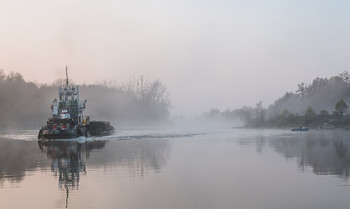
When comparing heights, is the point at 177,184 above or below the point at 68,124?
below

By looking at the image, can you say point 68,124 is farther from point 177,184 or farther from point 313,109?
point 313,109

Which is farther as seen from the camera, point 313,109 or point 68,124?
point 313,109

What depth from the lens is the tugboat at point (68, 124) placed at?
55.7 meters

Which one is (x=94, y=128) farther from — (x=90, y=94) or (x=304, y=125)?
(x=90, y=94)

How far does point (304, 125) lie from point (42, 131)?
76543 millimetres

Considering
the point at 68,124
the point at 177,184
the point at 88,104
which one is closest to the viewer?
the point at 177,184

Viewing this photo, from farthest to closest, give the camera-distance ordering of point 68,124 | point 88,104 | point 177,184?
point 88,104, point 68,124, point 177,184

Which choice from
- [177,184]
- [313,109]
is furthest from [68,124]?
[313,109]

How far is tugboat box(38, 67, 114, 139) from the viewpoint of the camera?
55719 millimetres

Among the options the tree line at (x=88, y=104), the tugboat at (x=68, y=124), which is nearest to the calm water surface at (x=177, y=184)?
the tugboat at (x=68, y=124)

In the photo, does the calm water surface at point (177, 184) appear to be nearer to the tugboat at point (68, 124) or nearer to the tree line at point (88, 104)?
the tugboat at point (68, 124)

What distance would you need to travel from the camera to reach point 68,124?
5750cm

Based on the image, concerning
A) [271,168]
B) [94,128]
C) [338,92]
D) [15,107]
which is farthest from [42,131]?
[338,92]

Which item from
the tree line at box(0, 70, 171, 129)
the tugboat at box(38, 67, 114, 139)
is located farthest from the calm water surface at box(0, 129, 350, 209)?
the tree line at box(0, 70, 171, 129)
